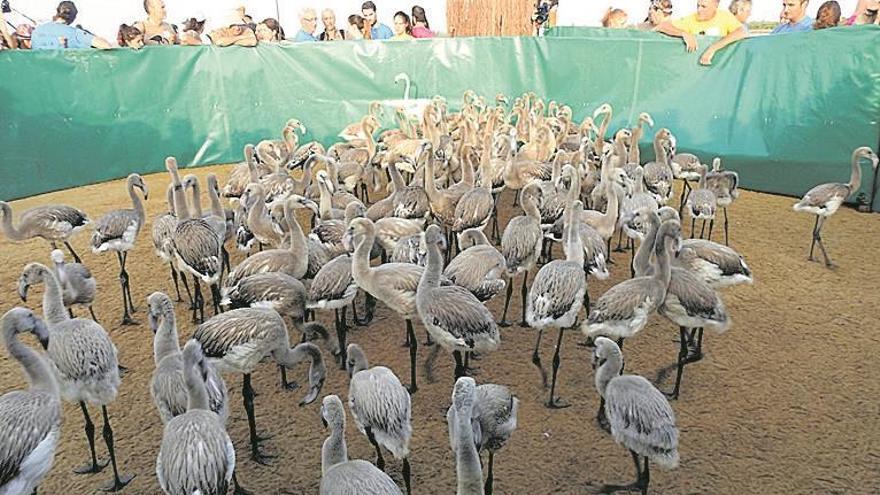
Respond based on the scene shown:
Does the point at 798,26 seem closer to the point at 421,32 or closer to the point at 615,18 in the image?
the point at 615,18

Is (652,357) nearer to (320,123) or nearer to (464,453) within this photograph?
(464,453)

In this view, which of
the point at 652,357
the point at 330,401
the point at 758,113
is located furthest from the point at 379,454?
the point at 758,113

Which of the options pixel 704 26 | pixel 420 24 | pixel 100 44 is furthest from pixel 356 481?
pixel 420 24

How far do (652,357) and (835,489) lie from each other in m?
1.57

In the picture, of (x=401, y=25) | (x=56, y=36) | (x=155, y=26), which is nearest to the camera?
(x=56, y=36)

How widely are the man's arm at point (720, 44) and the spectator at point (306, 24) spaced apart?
7.38m

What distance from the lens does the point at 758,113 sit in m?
9.11

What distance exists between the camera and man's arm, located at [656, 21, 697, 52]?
9578mm

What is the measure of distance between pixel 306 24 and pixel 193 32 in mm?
2141

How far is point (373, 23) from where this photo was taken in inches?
506

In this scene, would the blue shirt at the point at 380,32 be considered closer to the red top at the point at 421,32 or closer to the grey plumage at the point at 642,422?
the red top at the point at 421,32

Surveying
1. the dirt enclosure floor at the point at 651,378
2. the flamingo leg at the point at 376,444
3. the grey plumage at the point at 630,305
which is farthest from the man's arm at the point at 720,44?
the flamingo leg at the point at 376,444

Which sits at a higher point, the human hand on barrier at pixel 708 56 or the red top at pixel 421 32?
the red top at pixel 421 32

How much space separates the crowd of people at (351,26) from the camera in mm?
9453
